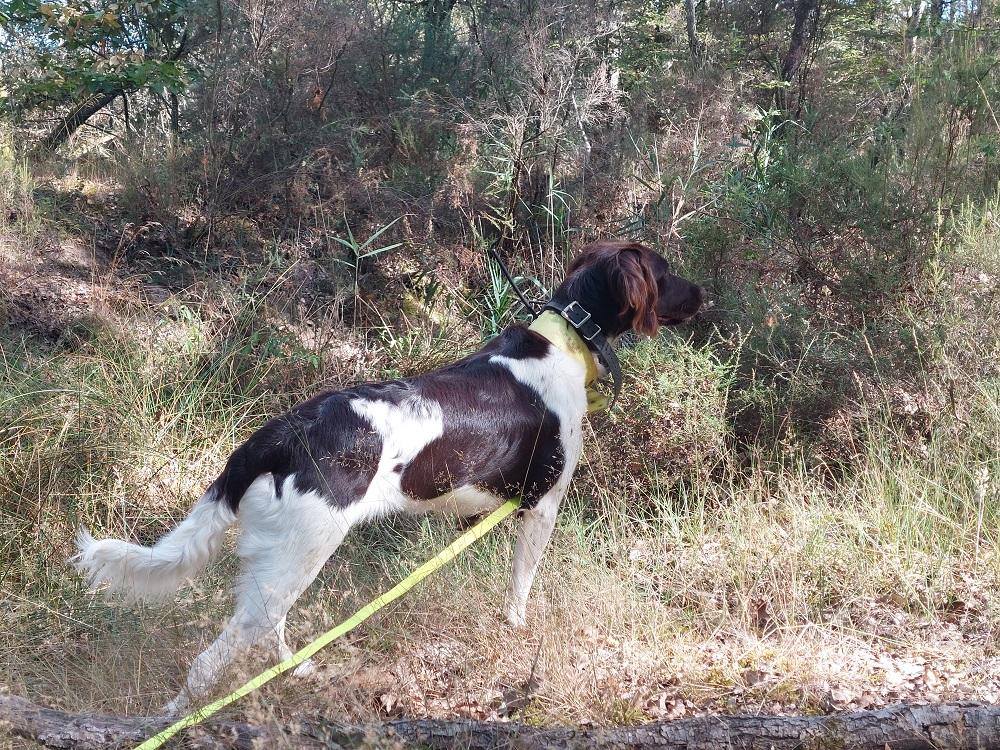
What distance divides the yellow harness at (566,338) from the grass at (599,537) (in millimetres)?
782

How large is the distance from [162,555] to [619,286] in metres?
1.95

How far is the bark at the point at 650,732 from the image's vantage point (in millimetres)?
2254

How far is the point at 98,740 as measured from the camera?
2227 millimetres

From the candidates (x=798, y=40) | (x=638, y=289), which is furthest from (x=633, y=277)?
(x=798, y=40)

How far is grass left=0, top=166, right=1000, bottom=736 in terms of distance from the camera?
9.70 ft

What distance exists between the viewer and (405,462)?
9.83 feet

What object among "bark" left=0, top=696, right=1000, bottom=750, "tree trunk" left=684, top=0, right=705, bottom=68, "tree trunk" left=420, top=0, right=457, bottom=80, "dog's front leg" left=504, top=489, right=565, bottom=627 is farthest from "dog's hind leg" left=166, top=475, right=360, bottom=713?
"tree trunk" left=684, top=0, right=705, bottom=68

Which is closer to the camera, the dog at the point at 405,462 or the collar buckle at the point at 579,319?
the dog at the point at 405,462

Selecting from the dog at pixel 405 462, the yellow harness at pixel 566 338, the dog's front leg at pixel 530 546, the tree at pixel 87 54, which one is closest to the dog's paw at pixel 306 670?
the dog at pixel 405 462

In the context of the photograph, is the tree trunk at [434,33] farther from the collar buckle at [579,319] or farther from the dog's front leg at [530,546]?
the dog's front leg at [530,546]

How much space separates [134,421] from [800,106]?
20.9 ft

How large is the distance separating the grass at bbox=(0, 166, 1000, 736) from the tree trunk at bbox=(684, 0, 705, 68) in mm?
3183

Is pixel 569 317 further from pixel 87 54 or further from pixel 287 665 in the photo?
pixel 87 54

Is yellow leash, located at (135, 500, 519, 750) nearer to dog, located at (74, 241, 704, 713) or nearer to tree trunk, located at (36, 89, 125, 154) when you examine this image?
dog, located at (74, 241, 704, 713)
